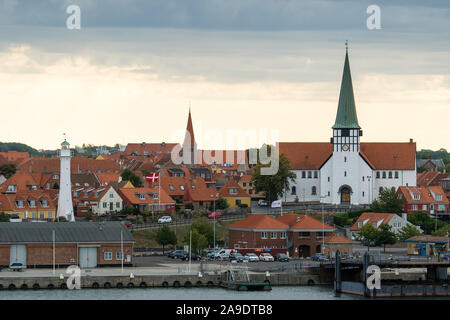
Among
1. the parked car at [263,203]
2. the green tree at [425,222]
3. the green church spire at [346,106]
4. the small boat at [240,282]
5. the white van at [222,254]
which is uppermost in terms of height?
the green church spire at [346,106]

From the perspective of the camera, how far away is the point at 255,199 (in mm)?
139625

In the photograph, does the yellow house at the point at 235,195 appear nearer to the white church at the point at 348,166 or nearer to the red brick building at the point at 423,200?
the white church at the point at 348,166

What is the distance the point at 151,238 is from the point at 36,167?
54541 millimetres

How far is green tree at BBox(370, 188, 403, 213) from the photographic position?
125000 mm

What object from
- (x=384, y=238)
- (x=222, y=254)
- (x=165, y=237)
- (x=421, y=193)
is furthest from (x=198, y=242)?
(x=421, y=193)

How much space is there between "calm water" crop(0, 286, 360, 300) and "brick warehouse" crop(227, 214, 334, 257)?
704 inches

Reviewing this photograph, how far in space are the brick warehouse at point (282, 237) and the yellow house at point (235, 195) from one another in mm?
26218

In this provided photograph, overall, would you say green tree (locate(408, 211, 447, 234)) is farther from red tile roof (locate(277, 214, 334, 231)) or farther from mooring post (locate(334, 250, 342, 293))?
mooring post (locate(334, 250, 342, 293))

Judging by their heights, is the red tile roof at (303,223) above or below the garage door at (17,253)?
above

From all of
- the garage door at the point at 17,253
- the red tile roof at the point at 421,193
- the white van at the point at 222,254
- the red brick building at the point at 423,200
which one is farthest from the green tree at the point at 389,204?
the garage door at the point at 17,253

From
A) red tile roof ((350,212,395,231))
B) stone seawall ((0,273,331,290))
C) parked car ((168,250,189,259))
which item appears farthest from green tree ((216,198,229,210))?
stone seawall ((0,273,331,290))

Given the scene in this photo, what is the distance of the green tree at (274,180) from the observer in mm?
132750
